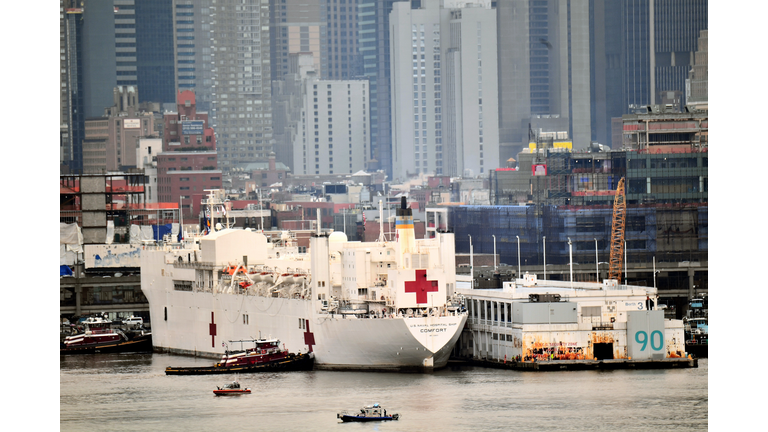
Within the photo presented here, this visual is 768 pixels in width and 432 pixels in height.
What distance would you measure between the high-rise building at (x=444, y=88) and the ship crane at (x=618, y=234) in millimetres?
67979

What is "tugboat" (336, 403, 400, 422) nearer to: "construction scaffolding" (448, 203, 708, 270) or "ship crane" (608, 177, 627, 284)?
"ship crane" (608, 177, 627, 284)

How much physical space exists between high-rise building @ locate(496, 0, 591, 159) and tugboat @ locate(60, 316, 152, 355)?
81430 millimetres

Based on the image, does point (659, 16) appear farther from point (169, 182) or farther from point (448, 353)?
point (448, 353)

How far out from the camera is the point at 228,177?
443 ft

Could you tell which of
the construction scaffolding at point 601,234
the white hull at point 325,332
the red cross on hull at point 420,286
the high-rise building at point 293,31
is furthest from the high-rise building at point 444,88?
the red cross on hull at point 420,286

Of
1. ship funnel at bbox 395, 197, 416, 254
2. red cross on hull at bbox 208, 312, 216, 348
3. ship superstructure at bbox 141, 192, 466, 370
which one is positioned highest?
ship funnel at bbox 395, 197, 416, 254

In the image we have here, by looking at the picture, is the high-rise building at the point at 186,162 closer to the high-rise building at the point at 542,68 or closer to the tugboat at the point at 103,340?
the high-rise building at the point at 542,68

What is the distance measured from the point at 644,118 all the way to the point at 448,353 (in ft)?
108

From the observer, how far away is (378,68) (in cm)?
15162

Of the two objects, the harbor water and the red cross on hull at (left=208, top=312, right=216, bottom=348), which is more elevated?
the red cross on hull at (left=208, top=312, right=216, bottom=348)

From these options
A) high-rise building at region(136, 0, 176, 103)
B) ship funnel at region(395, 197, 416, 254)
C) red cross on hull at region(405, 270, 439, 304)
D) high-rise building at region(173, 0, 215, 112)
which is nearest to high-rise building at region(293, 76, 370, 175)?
high-rise building at region(173, 0, 215, 112)

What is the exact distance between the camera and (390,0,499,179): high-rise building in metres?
137

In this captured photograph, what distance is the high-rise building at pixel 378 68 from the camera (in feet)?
489

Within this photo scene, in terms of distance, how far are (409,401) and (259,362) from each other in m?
7.13
